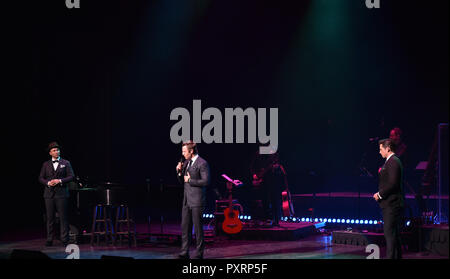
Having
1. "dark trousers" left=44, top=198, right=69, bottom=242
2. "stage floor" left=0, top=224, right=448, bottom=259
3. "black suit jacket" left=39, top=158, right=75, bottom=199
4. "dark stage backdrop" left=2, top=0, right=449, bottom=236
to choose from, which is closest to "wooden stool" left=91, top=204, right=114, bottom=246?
"stage floor" left=0, top=224, right=448, bottom=259

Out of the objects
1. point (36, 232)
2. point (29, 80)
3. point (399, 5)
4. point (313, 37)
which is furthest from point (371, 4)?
point (36, 232)

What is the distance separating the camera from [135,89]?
13727 mm

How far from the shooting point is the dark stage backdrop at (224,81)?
12.4m

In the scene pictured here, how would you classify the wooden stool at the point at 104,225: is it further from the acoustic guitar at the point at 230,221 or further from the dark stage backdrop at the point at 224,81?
the dark stage backdrop at the point at 224,81

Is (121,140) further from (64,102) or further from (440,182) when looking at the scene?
(440,182)

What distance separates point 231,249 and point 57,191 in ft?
10.5

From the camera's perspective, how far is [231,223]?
1078cm

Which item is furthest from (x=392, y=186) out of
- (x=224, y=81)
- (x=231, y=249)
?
(x=224, y=81)

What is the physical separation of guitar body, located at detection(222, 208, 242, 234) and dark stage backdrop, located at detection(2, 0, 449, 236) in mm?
823

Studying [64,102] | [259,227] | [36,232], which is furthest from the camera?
[64,102]

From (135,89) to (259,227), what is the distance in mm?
4895

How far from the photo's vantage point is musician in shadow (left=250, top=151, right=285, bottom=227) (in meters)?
11.2

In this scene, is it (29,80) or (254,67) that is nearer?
(29,80)

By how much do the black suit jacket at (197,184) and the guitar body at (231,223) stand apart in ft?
9.06
